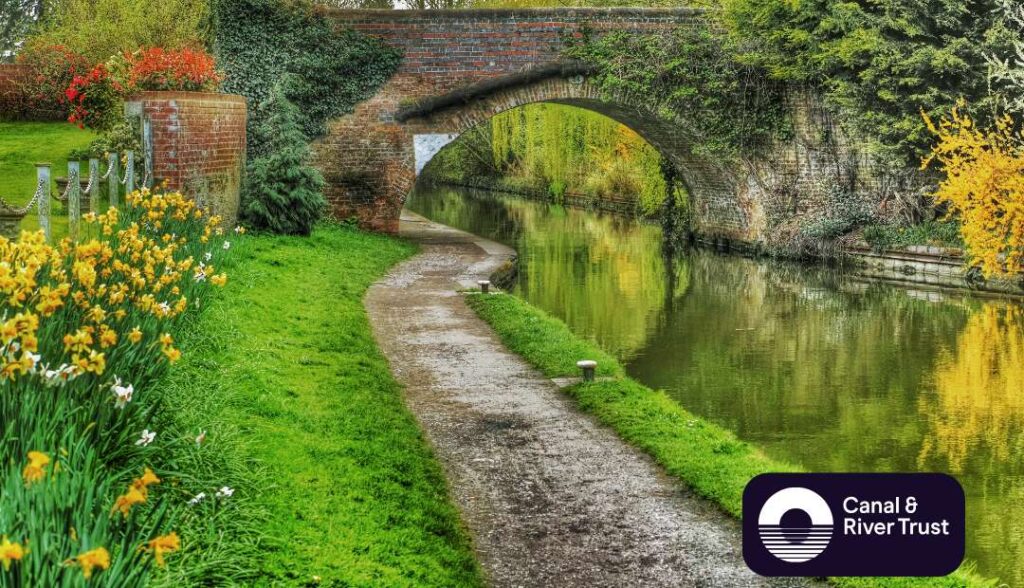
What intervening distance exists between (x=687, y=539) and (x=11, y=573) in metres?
3.38

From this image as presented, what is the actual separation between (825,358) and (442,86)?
1008 centimetres

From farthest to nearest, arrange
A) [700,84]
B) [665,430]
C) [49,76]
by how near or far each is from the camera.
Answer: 1. [49,76]
2. [700,84]
3. [665,430]

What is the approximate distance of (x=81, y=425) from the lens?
4.66m

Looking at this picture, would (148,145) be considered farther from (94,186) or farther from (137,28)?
(137,28)

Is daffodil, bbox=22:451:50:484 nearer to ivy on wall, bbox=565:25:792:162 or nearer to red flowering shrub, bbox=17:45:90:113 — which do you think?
ivy on wall, bbox=565:25:792:162

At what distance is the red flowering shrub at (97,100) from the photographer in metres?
18.7

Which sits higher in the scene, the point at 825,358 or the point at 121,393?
the point at 121,393

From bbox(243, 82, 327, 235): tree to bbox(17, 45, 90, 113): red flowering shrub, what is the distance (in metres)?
8.15

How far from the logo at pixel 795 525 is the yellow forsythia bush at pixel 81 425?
8.01 ft

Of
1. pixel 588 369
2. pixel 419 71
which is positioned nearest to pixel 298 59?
pixel 419 71

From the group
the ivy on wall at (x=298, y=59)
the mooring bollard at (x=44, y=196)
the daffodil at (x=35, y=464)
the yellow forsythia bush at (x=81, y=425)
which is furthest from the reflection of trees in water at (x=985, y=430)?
the ivy on wall at (x=298, y=59)

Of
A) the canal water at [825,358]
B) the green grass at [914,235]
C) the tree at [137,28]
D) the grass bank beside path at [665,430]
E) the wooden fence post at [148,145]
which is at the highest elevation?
the tree at [137,28]

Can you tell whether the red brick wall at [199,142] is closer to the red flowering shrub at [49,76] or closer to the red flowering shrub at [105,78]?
the red flowering shrub at [105,78]

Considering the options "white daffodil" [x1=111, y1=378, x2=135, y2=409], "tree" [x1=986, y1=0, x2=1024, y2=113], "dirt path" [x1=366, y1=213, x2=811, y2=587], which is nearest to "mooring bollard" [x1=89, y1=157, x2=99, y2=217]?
"dirt path" [x1=366, y1=213, x2=811, y2=587]
